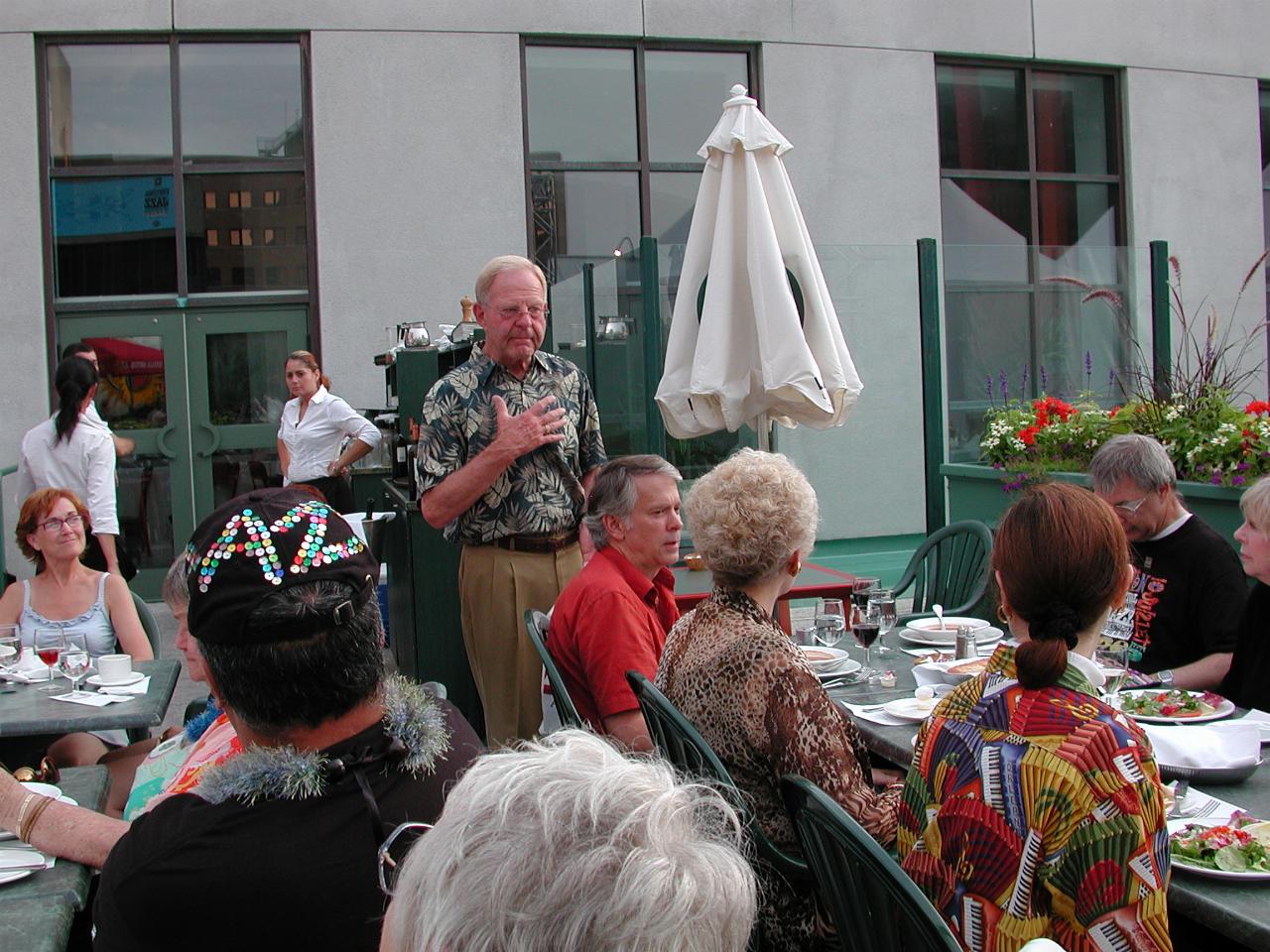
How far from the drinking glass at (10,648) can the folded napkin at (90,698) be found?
416 mm

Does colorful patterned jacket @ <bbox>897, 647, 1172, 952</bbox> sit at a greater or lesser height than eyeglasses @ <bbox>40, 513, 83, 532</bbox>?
lesser

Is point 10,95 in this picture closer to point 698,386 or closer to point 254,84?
point 254,84

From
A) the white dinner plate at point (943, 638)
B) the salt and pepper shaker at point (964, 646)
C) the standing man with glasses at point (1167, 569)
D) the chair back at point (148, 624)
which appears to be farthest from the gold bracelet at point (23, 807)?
the standing man with glasses at point (1167, 569)

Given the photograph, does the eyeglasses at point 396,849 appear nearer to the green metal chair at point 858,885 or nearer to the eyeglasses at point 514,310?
the green metal chair at point 858,885

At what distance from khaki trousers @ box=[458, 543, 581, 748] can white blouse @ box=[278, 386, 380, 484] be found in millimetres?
3842

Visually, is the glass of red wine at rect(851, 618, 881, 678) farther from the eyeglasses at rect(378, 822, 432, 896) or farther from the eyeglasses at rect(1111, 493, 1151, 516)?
the eyeglasses at rect(378, 822, 432, 896)

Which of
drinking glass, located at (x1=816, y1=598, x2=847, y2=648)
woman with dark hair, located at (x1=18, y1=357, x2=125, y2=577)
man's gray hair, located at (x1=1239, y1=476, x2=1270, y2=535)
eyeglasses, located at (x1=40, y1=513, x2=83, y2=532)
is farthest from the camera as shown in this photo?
woman with dark hair, located at (x1=18, y1=357, x2=125, y2=577)

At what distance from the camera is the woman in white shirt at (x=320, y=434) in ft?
25.5

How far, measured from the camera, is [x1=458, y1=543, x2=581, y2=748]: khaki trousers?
408 centimetres

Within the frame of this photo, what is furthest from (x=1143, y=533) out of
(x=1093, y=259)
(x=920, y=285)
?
(x=1093, y=259)

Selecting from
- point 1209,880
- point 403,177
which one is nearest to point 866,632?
point 1209,880

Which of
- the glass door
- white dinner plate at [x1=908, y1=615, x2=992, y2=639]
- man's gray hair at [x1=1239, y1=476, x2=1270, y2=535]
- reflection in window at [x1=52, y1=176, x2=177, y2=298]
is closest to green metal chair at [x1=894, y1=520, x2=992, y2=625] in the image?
white dinner plate at [x1=908, y1=615, x2=992, y2=639]

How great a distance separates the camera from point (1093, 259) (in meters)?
8.40

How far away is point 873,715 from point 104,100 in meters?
8.98
